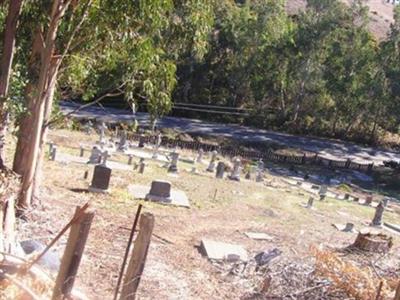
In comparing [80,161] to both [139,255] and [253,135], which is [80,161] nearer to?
[139,255]

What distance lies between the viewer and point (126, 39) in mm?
12008

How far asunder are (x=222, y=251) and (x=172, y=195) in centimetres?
473

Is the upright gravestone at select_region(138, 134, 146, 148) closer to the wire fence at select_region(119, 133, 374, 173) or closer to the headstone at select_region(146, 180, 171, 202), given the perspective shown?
the wire fence at select_region(119, 133, 374, 173)

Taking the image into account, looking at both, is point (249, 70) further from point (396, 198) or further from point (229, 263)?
point (229, 263)

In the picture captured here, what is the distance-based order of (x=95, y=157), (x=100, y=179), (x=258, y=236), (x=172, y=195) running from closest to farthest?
(x=258, y=236) < (x=100, y=179) < (x=172, y=195) < (x=95, y=157)

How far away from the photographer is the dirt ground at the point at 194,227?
10273 millimetres

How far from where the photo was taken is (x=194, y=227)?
14.2 metres

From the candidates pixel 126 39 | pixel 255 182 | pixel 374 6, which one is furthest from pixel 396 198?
pixel 374 6

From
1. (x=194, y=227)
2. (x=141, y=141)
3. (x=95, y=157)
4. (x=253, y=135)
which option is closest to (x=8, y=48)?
(x=194, y=227)

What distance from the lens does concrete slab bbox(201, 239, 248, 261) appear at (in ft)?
39.2

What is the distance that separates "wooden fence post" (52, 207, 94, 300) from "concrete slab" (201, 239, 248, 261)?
6273 millimetres

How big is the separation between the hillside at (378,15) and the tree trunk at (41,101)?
5787 cm

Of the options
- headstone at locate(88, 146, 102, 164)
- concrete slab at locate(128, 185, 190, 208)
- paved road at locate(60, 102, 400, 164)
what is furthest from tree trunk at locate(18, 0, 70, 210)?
paved road at locate(60, 102, 400, 164)

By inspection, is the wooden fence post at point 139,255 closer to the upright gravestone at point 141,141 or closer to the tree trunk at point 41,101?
the tree trunk at point 41,101
